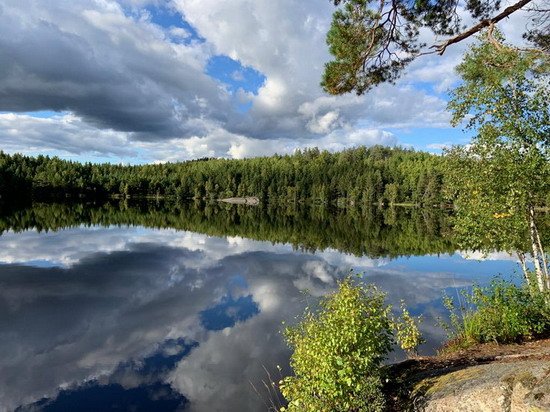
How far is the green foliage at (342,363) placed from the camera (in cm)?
779

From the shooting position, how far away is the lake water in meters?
13.6

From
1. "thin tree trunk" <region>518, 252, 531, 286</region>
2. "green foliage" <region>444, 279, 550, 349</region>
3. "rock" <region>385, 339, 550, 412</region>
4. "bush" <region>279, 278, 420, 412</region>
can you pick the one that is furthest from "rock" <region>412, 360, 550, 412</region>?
"thin tree trunk" <region>518, 252, 531, 286</region>

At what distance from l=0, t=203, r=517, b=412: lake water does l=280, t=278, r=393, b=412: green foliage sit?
4941 mm

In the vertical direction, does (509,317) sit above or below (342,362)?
below

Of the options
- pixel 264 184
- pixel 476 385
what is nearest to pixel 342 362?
pixel 476 385

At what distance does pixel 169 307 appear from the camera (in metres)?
23.1

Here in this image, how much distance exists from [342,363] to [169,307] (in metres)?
17.3

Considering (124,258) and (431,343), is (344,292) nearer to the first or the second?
(431,343)

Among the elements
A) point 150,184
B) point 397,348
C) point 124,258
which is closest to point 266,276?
point 124,258

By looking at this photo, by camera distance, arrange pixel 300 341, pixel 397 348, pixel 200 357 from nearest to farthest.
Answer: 1. pixel 300 341
2. pixel 397 348
3. pixel 200 357

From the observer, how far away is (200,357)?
16250mm

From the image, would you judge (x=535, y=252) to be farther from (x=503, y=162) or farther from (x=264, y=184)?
(x=264, y=184)

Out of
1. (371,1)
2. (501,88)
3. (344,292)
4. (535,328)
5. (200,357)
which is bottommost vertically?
(200,357)

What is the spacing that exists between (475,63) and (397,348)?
1030 cm
